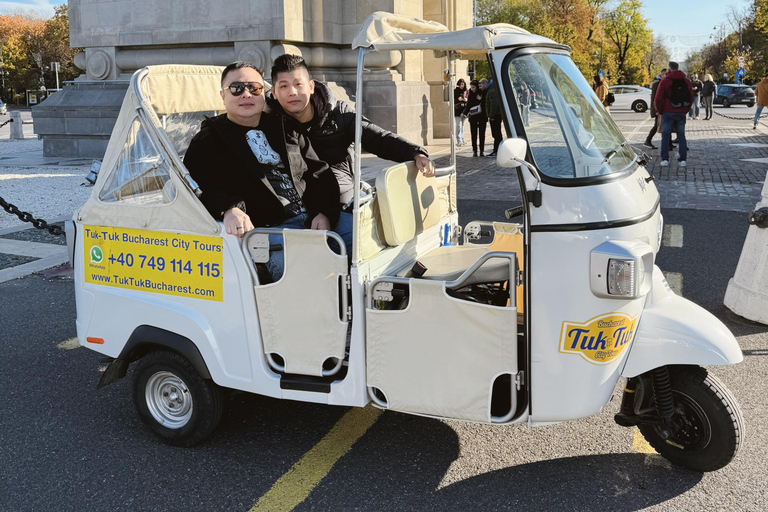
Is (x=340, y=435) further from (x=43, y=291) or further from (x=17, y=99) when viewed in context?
(x=17, y=99)

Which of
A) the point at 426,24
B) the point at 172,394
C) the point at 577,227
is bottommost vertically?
the point at 172,394

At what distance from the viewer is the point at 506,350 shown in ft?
10.6

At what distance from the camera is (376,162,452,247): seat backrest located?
3.72 meters

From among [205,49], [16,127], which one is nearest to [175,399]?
[205,49]

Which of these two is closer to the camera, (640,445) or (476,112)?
(640,445)

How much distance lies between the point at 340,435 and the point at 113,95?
1564cm

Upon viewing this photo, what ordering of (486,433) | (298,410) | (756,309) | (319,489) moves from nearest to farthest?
(319,489) < (486,433) < (298,410) < (756,309)

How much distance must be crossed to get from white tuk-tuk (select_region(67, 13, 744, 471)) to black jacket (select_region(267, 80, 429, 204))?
0.64 feet

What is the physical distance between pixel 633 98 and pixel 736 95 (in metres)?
10.8

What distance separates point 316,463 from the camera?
3.74m

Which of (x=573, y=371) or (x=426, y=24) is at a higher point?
(x=426, y=24)

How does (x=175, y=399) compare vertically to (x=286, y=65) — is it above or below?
below

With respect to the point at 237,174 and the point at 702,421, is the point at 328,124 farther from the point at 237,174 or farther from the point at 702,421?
the point at 702,421

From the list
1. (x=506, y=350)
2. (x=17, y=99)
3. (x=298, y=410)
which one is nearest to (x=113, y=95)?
(x=298, y=410)
